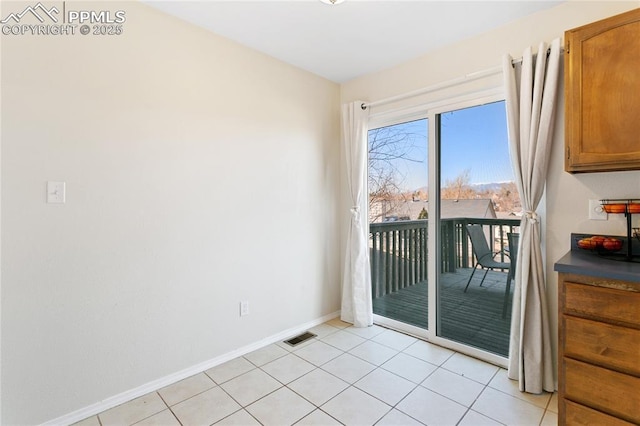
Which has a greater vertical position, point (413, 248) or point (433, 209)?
point (433, 209)

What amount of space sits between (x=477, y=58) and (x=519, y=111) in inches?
23.0

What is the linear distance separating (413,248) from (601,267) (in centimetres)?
161

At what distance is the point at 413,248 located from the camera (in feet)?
9.66

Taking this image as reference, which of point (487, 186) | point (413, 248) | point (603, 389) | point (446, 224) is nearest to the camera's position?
point (603, 389)

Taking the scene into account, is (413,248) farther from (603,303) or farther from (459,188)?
(603,303)

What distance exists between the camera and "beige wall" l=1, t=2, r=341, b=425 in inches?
63.6

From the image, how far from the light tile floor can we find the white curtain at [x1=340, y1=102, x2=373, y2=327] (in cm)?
56

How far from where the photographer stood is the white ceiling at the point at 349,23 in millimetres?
2002

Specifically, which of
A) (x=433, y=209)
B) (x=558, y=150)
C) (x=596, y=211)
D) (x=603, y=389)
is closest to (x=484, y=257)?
(x=433, y=209)

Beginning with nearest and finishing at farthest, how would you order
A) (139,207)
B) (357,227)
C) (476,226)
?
(139,207) < (476,226) < (357,227)

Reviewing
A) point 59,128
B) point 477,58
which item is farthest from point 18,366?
point 477,58

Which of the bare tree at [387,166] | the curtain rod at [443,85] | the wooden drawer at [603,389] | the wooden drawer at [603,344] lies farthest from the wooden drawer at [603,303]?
the bare tree at [387,166]

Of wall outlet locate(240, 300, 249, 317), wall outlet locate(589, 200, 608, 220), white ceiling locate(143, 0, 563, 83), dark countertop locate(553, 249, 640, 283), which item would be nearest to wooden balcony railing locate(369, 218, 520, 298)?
wall outlet locate(589, 200, 608, 220)

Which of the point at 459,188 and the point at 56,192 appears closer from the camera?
the point at 56,192
